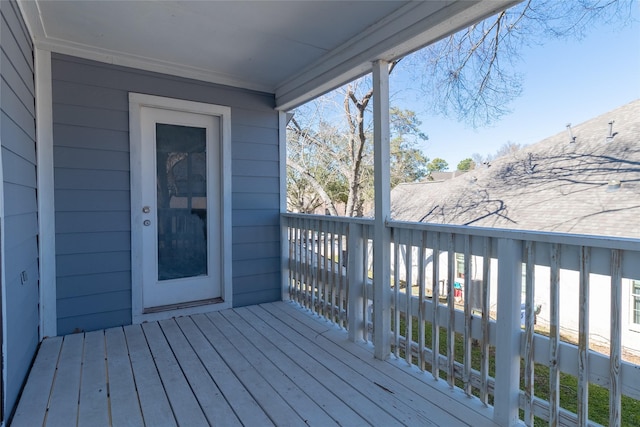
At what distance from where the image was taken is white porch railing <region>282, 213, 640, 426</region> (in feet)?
4.46

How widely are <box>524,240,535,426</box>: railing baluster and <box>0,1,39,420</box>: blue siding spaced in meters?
2.46

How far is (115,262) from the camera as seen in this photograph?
2.94 metres

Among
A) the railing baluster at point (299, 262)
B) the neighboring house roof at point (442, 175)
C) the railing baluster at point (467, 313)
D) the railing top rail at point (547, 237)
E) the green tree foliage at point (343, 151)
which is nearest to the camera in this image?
the railing top rail at point (547, 237)

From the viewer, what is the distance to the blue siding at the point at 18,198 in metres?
1.69

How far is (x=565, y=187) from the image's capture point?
105 inches

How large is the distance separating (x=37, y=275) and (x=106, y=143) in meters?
1.14

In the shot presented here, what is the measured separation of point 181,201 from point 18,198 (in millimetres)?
1410

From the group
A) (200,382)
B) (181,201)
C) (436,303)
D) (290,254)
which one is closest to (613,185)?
(436,303)

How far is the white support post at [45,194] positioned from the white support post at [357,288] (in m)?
2.34

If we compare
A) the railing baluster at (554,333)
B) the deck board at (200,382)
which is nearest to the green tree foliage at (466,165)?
the railing baluster at (554,333)

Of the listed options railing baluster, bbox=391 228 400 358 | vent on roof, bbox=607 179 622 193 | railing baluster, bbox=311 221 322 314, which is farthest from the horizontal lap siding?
vent on roof, bbox=607 179 622 193

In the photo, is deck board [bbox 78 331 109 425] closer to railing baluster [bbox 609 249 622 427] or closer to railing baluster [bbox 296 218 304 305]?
railing baluster [bbox 296 218 304 305]

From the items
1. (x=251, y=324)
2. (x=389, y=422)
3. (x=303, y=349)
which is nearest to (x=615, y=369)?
(x=389, y=422)

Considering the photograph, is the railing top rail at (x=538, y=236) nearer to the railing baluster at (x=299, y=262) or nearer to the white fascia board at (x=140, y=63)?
the railing baluster at (x=299, y=262)
